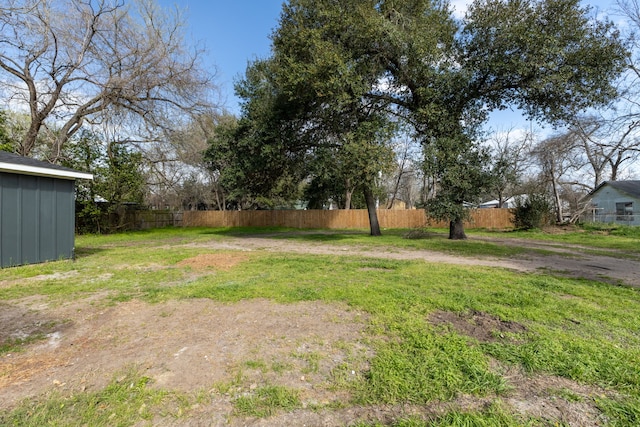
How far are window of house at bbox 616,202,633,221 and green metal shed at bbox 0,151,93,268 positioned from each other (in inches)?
1140

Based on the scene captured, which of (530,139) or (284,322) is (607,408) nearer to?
(284,322)

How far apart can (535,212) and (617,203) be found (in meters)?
10.4

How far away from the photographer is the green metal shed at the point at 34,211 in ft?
21.5

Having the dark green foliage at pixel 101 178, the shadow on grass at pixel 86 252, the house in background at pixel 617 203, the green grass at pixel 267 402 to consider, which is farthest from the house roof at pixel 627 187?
the dark green foliage at pixel 101 178

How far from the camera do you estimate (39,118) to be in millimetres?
13836

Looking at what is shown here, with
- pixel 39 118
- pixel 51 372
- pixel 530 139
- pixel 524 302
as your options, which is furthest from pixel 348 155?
pixel 530 139

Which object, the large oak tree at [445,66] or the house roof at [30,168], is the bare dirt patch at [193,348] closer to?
the house roof at [30,168]

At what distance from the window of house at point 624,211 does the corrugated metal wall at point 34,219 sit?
95.3 feet

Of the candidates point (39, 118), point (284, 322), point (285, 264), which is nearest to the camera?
point (284, 322)

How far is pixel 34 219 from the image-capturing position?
7.02 metres

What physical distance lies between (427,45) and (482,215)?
16.0 meters

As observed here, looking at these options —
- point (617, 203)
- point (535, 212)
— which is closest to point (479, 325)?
point (535, 212)

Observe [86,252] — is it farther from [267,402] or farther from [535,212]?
[535,212]

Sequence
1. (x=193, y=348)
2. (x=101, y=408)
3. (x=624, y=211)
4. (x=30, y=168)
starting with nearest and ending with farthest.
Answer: (x=101, y=408), (x=193, y=348), (x=30, y=168), (x=624, y=211)
